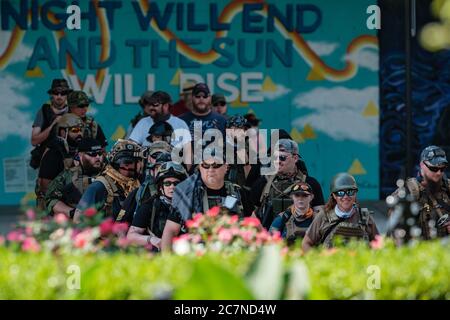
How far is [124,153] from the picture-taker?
32.2 ft

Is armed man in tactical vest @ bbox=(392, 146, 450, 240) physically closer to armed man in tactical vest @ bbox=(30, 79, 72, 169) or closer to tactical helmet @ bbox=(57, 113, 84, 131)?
→ tactical helmet @ bbox=(57, 113, 84, 131)

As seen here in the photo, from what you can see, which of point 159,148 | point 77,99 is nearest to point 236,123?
point 159,148

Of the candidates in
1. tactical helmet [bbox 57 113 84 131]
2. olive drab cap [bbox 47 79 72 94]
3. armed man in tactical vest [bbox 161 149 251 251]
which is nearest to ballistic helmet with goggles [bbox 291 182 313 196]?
armed man in tactical vest [bbox 161 149 251 251]

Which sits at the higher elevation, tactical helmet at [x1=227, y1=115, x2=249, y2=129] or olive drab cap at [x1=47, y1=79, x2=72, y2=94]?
olive drab cap at [x1=47, y1=79, x2=72, y2=94]

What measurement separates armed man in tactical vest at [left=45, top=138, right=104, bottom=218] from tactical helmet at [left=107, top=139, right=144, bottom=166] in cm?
33

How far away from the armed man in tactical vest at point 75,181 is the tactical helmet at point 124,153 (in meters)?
0.33

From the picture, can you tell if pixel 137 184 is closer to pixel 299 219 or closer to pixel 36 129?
pixel 299 219

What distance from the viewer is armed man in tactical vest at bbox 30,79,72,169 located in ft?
43.4

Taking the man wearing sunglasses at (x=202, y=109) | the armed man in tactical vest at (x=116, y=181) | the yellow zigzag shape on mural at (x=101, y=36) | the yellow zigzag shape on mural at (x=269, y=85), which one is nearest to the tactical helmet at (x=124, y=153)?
the armed man in tactical vest at (x=116, y=181)

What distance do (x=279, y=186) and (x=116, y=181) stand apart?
140 centimetres

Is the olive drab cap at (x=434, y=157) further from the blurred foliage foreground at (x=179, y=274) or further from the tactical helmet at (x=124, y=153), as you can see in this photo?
the blurred foliage foreground at (x=179, y=274)

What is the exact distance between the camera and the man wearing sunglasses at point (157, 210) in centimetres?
891

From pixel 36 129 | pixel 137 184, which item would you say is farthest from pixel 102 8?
pixel 137 184

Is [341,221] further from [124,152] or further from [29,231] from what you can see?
[29,231]
